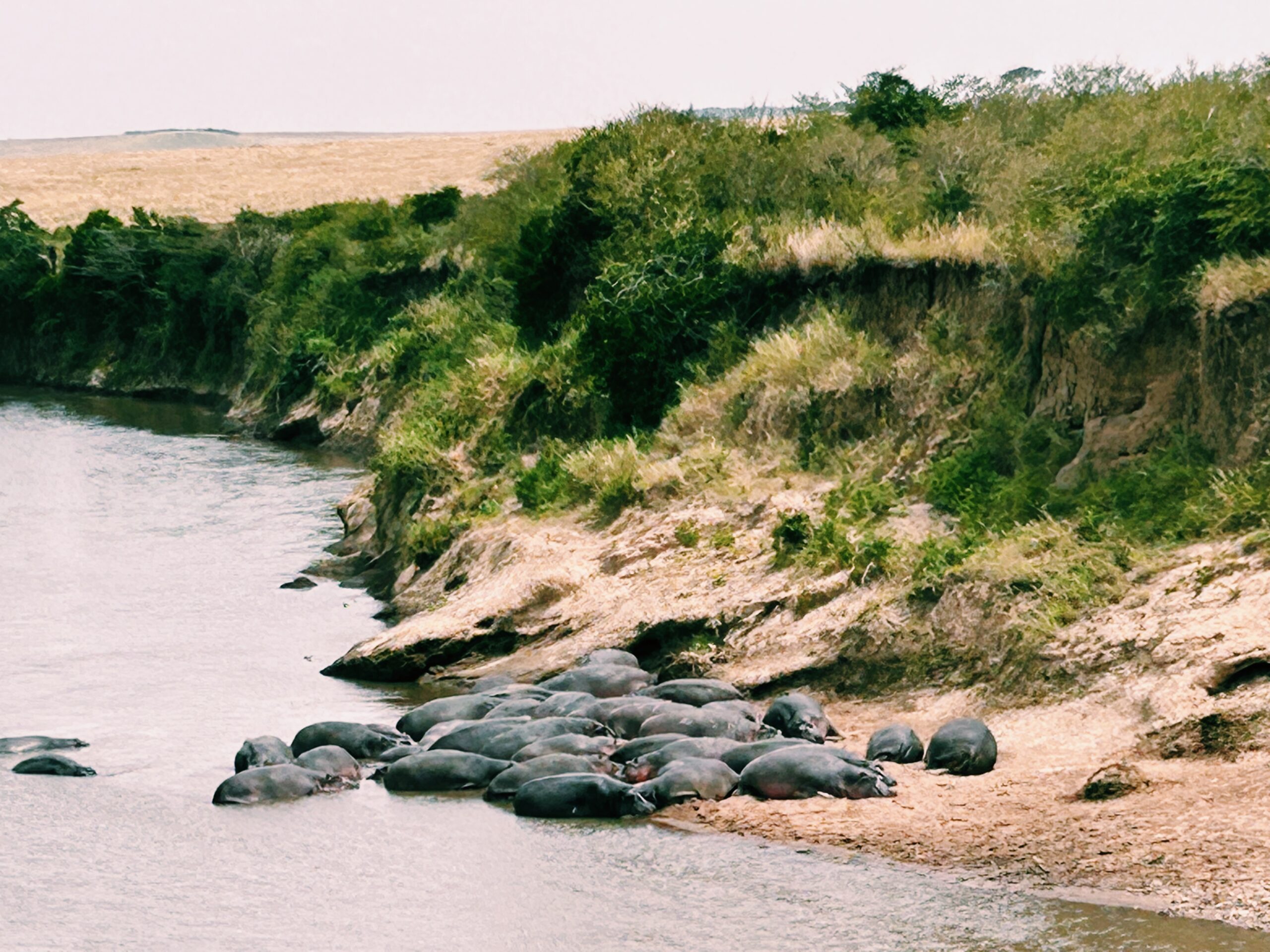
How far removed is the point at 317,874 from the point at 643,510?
8.99 m

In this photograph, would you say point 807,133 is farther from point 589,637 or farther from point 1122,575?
point 1122,575

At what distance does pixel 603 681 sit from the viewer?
18.2 m

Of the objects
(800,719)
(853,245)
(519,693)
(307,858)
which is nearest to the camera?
(307,858)

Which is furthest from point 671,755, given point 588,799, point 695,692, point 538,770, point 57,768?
point 57,768

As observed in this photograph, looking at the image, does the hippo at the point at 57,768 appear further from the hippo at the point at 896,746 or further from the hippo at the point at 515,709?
the hippo at the point at 896,746

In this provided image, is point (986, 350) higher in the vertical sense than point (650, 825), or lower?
higher

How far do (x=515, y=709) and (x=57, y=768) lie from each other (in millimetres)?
4389

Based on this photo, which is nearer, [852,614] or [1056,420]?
[852,614]

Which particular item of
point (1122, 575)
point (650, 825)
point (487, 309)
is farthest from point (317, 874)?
point (487, 309)

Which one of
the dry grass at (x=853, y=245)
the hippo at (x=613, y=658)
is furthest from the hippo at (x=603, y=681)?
the dry grass at (x=853, y=245)

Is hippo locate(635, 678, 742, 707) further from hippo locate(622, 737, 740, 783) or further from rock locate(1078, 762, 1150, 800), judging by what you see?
rock locate(1078, 762, 1150, 800)

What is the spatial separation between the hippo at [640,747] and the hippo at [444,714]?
7.42ft

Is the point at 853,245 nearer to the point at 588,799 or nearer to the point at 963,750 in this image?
the point at 963,750

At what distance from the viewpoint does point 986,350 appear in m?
21.3
